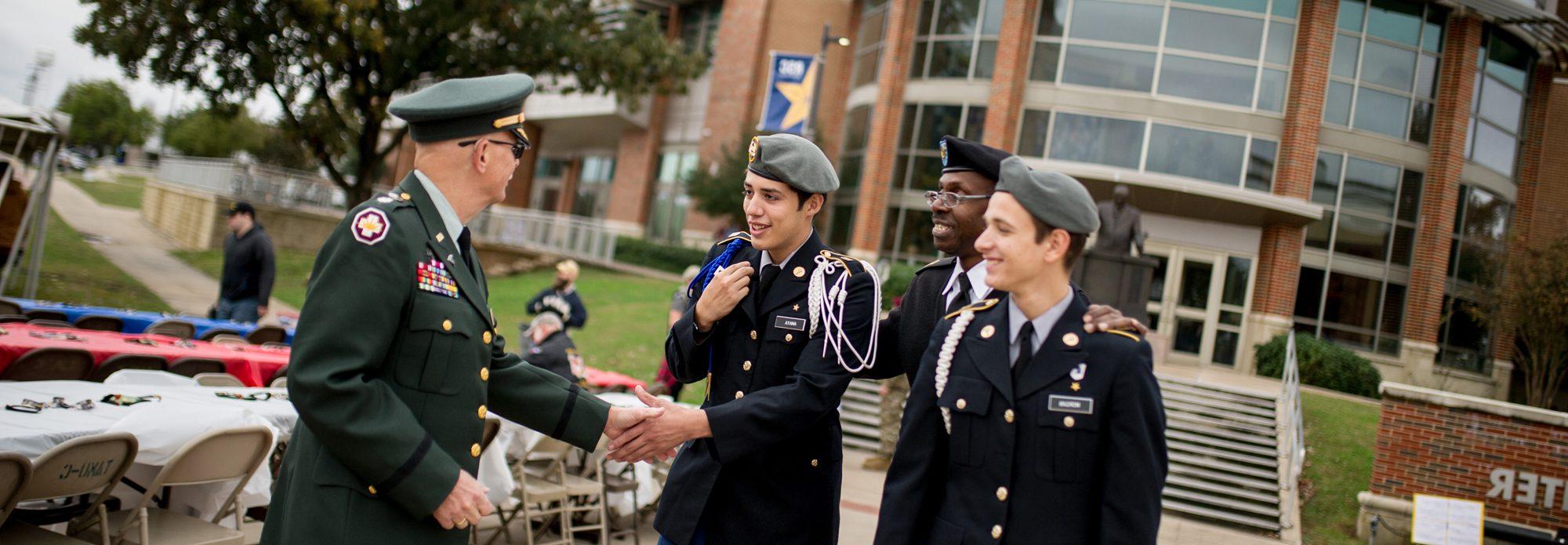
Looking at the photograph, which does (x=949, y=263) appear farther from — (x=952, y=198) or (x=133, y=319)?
(x=133, y=319)

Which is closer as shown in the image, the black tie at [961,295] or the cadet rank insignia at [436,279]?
the cadet rank insignia at [436,279]

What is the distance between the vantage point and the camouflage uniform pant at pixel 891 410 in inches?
488

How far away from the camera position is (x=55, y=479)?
3871mm

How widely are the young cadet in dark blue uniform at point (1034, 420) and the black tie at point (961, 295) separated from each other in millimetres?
553

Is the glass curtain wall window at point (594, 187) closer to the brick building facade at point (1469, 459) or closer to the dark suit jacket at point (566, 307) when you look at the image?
the dark suit jacket at point (566, 307)

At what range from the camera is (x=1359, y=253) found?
24.1 metres

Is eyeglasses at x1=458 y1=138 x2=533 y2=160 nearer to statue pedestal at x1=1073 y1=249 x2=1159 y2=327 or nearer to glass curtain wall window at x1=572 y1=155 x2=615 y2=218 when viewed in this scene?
statue pedestal at x1=1073 y1=249 x2=1159 y2=327

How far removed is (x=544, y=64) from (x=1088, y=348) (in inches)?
696

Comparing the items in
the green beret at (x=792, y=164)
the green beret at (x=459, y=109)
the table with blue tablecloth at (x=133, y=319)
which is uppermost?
the green beret at (x=792, y=164)

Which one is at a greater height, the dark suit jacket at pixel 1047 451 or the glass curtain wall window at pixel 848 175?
the glass curtain wall window at pixel 848 175

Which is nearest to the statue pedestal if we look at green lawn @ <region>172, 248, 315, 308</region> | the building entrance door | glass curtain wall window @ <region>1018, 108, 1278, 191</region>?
the building entrance door

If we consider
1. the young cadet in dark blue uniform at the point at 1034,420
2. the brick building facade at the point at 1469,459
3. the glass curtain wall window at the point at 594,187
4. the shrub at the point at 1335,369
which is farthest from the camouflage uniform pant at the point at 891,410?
the glass curtain wall window at the point at 594,187

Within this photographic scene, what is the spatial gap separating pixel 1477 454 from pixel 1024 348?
10916 millimetres

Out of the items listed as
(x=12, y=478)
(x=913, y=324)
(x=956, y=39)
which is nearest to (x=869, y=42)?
(x=956, y=39)
